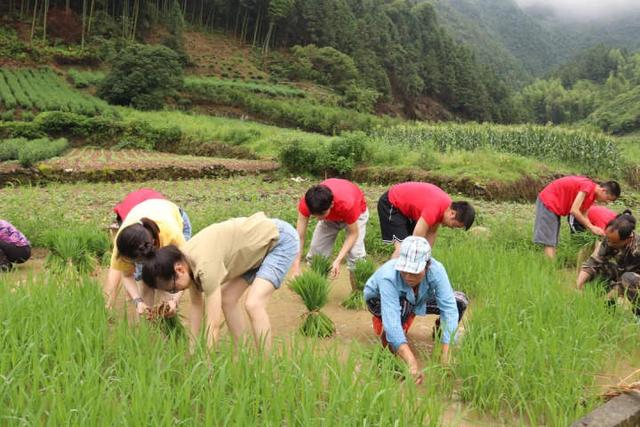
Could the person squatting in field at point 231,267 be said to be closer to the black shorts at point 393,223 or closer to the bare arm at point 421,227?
the bare arm at point 421,227

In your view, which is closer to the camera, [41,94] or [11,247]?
[11,247]

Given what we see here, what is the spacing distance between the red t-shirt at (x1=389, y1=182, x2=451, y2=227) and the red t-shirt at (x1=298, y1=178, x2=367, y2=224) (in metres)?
0.32

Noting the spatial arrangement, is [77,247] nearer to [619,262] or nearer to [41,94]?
[619,262]

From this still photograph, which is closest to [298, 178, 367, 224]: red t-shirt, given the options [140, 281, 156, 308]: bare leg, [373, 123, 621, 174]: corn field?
[140, 281, 156, 308]: bare leg

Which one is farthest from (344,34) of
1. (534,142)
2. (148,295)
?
(148,295)

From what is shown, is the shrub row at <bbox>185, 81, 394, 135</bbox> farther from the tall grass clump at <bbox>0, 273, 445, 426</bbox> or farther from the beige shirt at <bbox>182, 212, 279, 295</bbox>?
the tall grass clump at <bbox>0, 273, 445, 426</bbox>

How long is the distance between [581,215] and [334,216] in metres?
2.36

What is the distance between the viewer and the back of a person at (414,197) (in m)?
3.91

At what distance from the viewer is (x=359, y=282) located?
4.26 metres

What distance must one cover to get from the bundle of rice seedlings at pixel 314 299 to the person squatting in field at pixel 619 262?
6.20 feet

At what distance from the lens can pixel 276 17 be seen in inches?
1686

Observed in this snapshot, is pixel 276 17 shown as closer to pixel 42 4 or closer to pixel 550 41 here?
pixel 42 4

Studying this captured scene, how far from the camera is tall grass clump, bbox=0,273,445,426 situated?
176cm

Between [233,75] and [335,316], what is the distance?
3432 centimetres
